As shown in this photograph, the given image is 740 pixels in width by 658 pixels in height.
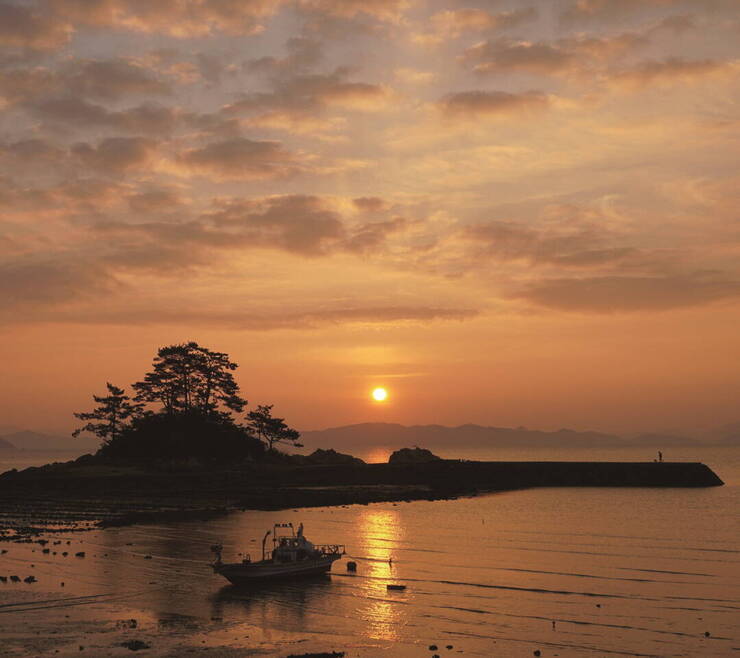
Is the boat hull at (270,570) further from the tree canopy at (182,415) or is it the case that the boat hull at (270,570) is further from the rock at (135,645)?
the tree canopy at (182,415)

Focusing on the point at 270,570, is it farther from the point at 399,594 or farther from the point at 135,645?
the point at 135,645

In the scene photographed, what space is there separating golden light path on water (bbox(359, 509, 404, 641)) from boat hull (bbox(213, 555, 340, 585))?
9.91ft

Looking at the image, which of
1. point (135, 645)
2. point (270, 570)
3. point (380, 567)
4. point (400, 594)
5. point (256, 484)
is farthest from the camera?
point (256, 484)

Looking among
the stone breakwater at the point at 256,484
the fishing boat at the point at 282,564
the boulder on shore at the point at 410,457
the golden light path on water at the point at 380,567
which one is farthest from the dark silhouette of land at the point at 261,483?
the fishing boat at the point at 282,564

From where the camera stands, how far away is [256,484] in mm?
121562

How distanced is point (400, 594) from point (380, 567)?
1025cm

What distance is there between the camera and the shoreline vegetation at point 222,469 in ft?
360

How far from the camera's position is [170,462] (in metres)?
126

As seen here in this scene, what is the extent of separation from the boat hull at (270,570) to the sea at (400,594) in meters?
0.75

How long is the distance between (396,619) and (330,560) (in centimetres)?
1273

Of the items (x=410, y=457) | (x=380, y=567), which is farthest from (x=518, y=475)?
(x=380, y=567)

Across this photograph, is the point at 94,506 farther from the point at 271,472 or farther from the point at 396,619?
the point at 396,619

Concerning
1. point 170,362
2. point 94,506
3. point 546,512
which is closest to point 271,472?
point 170,362

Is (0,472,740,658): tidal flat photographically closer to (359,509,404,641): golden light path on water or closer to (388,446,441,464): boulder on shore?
(359,509,404,641): golden light path on water
